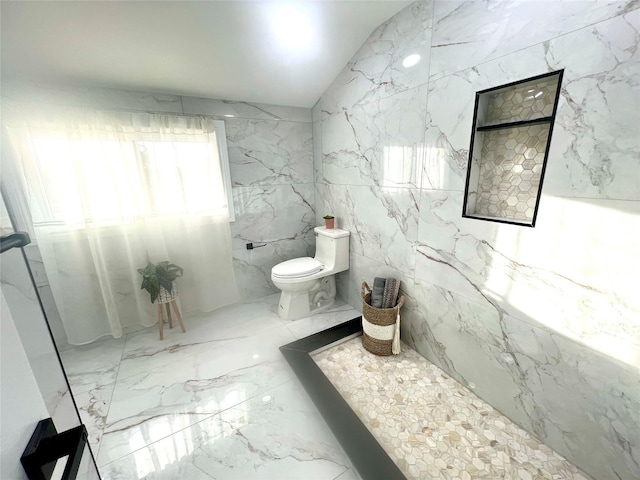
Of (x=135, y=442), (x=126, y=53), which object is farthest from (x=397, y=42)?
(x=135, y=442)

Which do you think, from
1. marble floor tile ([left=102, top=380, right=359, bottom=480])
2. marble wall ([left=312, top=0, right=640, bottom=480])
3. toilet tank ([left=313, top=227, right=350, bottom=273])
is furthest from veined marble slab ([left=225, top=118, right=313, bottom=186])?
marble floor tile ([left=102, top=380, right=359, bottom=480])

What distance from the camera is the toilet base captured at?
2.38 meters

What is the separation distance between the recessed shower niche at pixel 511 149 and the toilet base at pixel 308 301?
1491 millimetres

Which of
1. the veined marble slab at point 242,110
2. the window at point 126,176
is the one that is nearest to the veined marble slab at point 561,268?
the veined marble slab at point 242,110

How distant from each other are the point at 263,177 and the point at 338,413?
2.02 meters

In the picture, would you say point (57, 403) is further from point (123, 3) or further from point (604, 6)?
point (604, 6)

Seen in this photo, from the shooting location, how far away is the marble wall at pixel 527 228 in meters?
0.96

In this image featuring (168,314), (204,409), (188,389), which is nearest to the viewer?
(204,409)

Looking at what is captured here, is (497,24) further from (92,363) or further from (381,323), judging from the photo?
(92,363)

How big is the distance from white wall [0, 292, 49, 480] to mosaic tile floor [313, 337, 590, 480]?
139cm

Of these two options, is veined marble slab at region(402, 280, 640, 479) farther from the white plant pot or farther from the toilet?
the white plant pot

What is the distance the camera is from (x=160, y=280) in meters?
2.05

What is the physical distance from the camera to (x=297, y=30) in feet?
5.42

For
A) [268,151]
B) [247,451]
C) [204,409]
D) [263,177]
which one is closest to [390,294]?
[247,451]
